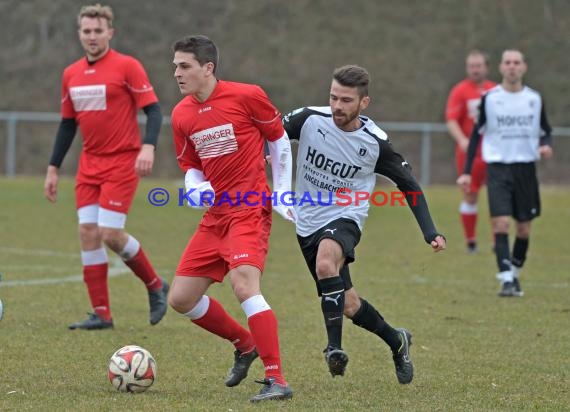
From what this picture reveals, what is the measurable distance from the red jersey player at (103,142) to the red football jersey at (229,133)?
1.95 meters

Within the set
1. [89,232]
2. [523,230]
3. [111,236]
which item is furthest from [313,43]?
[111,236]

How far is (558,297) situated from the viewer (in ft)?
31.6

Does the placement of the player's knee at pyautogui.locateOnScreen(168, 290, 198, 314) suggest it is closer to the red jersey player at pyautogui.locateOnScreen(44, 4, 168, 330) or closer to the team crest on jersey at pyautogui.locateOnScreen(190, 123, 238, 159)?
the team crest on jersey at pyautogui.locateOnScreen(190, 123, 238, 159)

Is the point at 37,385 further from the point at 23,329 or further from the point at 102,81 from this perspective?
the point at 102,81

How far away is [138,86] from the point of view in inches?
312

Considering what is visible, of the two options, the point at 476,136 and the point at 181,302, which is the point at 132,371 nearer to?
the point at 181,302

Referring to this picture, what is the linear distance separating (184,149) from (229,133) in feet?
0.96

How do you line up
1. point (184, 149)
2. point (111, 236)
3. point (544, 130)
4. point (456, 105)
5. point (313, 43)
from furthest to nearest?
point (313, 43) → point (456, 105) → point (544, 130) → point (111, 236) → point (184, 149)

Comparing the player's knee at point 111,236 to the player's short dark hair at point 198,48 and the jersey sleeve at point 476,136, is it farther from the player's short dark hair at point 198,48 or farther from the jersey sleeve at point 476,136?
the jersey sleeve at point 476,136

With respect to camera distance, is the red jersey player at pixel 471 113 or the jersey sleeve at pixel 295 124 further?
the red jersey player at pixel 471 113

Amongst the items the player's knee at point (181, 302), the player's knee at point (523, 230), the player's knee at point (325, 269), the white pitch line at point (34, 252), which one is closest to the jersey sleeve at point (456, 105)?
the player's knee at point (523, 230)

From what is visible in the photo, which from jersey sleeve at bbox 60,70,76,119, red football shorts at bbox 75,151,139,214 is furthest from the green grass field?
jersey sleeve at bbox 60,70,76,119

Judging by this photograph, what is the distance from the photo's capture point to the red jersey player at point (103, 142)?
7809mm

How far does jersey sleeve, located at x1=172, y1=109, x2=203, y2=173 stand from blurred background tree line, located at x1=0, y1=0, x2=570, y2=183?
886 inches
